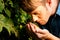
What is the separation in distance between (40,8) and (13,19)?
0.27 metres

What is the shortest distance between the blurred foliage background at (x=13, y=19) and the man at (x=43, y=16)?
6 cm

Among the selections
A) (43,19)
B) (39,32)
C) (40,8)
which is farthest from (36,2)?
(39,32)

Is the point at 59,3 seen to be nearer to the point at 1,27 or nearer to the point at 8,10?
the point at 8,10

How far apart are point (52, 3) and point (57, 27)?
0.27 meters

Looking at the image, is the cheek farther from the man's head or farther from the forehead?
the forehead

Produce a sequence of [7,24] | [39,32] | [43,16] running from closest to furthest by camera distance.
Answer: [39,32]
[7,24]
[43,16]

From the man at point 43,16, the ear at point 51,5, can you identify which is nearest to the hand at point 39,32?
the man at point 43,16

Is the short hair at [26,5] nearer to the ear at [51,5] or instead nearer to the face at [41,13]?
the face at [41,13]

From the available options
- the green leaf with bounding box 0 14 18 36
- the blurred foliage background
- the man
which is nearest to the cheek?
the man

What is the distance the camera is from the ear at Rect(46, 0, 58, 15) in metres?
2.13

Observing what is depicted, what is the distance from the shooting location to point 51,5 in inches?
85.0

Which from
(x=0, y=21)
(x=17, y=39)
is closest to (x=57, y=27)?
(x=17, y=39)

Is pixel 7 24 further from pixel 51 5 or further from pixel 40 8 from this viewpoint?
pixel 51 5

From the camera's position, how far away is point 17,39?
2123 mm
